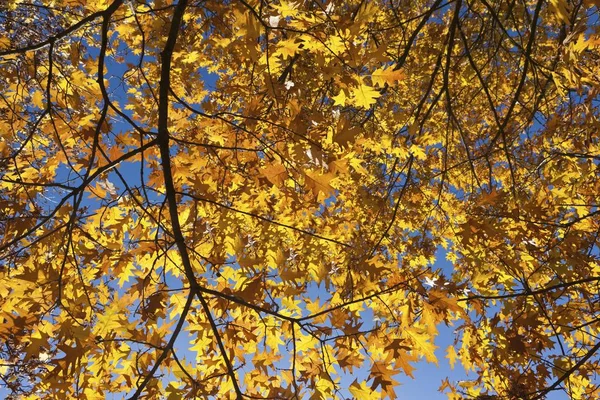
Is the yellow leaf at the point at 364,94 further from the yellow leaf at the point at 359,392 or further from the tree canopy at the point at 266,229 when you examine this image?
the yellow leaf at the point at 359,392

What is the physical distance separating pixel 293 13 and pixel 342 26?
31 centimetres

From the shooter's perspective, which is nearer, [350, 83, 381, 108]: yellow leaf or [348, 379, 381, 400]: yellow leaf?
[348, 379, 381, 400]: yellow leaf

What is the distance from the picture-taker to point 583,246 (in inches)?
135

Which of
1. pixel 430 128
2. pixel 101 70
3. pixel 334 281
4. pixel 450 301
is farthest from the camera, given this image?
pixel 430 128

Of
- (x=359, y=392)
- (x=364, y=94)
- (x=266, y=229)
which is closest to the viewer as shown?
(x=359, y=392)

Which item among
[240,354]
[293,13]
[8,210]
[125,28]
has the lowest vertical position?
[240,354]

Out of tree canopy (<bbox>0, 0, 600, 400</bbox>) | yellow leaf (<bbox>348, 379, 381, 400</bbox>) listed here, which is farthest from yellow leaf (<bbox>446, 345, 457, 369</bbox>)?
yellow leaf (<bbox>348, 379, 381, 400</bbox>)

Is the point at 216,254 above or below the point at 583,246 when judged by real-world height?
above

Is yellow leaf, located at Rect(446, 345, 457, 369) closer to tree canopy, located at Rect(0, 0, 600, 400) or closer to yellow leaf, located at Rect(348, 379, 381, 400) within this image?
Result: tree canopy, located at Rect(0, 0, 600, 400)

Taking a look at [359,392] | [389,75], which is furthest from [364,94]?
[359,392]

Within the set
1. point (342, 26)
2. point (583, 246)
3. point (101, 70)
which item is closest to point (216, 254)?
point (101, 70)

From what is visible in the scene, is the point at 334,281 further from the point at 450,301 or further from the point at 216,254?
the point at 450,301

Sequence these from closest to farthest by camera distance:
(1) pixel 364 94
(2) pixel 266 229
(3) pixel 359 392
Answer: (3) pixel 359 392 → (1) pixel 364 94 → (2) pixel 266 229

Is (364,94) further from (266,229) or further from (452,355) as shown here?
(452,355)
